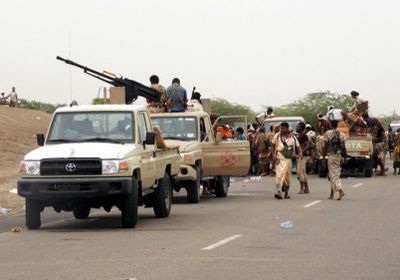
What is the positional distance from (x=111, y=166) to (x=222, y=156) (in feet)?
25.4

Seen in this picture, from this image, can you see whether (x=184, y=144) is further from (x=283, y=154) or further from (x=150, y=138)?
(x=150, y=138)

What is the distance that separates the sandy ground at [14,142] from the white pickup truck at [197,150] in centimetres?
361

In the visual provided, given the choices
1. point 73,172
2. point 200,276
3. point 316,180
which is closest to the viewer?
point 200,276

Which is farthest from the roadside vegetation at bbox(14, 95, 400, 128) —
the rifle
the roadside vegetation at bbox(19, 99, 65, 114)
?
the rifle

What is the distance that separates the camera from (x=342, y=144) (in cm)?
2183

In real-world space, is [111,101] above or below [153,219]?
above

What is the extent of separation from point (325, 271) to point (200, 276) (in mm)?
1400

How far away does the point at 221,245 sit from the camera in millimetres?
12672

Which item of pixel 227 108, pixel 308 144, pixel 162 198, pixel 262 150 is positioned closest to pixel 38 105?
pixel 227 108

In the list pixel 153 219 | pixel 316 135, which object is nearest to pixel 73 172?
pixel 153 219

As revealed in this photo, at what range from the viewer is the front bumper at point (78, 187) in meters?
14.5

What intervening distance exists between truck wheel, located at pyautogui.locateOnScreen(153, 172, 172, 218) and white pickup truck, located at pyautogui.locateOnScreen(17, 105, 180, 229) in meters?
0.02

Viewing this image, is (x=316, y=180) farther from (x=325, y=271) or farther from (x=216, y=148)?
(x=325, y=271)

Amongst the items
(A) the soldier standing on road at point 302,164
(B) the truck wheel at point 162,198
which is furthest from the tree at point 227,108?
(B) the truck wheel at point 162,198
